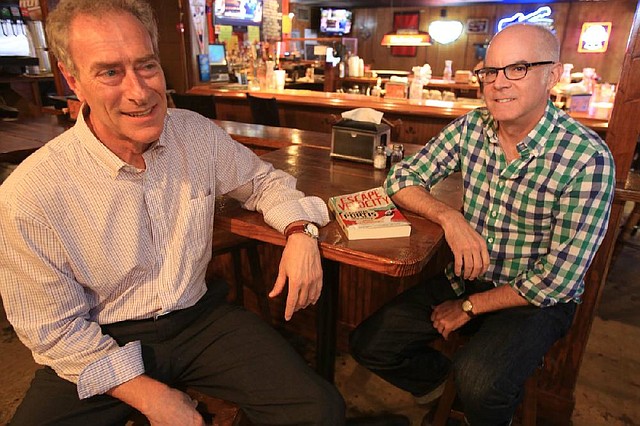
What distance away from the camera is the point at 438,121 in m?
3.82

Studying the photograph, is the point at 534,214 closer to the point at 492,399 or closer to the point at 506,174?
the point at 506,174

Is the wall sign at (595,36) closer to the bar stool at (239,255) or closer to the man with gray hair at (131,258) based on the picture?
the bar stool at (239,255)

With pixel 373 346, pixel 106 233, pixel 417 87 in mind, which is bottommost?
pixel 373 346

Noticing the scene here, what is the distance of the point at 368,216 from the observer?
134 centimetres

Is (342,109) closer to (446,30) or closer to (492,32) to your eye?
(446,30)

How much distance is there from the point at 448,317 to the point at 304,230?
61 cm

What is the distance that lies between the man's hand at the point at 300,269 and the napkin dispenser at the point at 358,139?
2.78ft

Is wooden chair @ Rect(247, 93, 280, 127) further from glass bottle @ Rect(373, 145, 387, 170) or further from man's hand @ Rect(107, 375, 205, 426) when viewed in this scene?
man's hand @ Rect(107, 375, 205, 426)

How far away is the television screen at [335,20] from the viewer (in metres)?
10.3

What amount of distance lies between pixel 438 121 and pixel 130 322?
319cm

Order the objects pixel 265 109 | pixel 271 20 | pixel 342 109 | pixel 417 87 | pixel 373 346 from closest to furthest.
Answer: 1. pixel 373 346
2. pixel 265 109
3. pixel 342 109
4. pixel 417 87
5. pixel 271 20

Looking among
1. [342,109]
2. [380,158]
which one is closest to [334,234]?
[380,158]

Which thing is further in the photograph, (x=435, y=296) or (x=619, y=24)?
(x=619, y=24)

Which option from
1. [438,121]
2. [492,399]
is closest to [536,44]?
[492,399]
